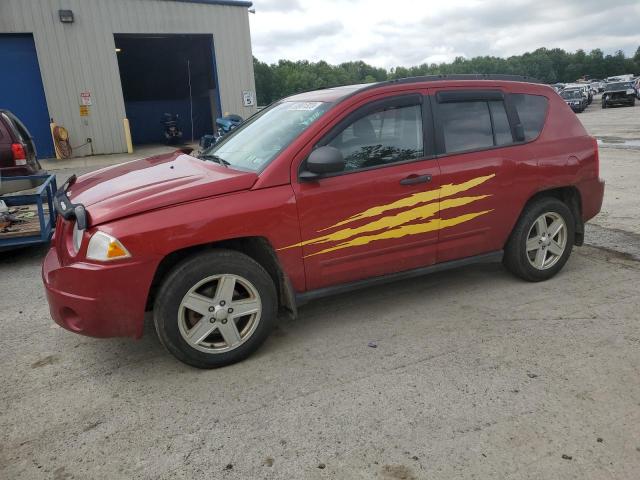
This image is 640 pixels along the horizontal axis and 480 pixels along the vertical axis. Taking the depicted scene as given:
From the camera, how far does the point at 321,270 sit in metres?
3.49

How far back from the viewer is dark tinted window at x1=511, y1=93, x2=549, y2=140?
425 cm

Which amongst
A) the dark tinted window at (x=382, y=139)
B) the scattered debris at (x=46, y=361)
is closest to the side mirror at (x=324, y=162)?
the dark tinted window at (x=382, y=139)

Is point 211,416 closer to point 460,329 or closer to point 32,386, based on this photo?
point 32,386

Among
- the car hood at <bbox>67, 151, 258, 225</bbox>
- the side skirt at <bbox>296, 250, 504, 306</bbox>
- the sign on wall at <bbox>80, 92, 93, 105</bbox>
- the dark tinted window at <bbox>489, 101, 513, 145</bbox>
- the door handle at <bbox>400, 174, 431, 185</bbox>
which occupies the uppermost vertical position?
the sign on wall at <bbox>80, 92, 93, 105</bbox>

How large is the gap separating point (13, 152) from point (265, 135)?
4950 millimetres

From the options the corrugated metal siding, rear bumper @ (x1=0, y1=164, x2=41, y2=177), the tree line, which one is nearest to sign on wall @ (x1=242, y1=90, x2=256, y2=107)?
the corrugated metal siding

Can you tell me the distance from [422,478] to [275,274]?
1664 millimetres

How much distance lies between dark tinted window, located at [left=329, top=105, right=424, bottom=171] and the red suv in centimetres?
1

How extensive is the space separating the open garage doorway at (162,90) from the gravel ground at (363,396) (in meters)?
22.2

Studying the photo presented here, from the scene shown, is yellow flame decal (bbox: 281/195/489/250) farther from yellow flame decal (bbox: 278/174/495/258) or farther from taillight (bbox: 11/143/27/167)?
taillight (bbox: 11/143/27/167)

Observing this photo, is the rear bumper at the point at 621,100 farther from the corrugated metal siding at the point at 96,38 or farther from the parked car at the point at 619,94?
the corrugated metal siding at the point at 96,38

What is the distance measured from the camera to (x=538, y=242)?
4.39 meters

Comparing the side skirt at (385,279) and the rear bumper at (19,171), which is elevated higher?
the rear bumper at (19,171)

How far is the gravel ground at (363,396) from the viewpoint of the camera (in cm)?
241
